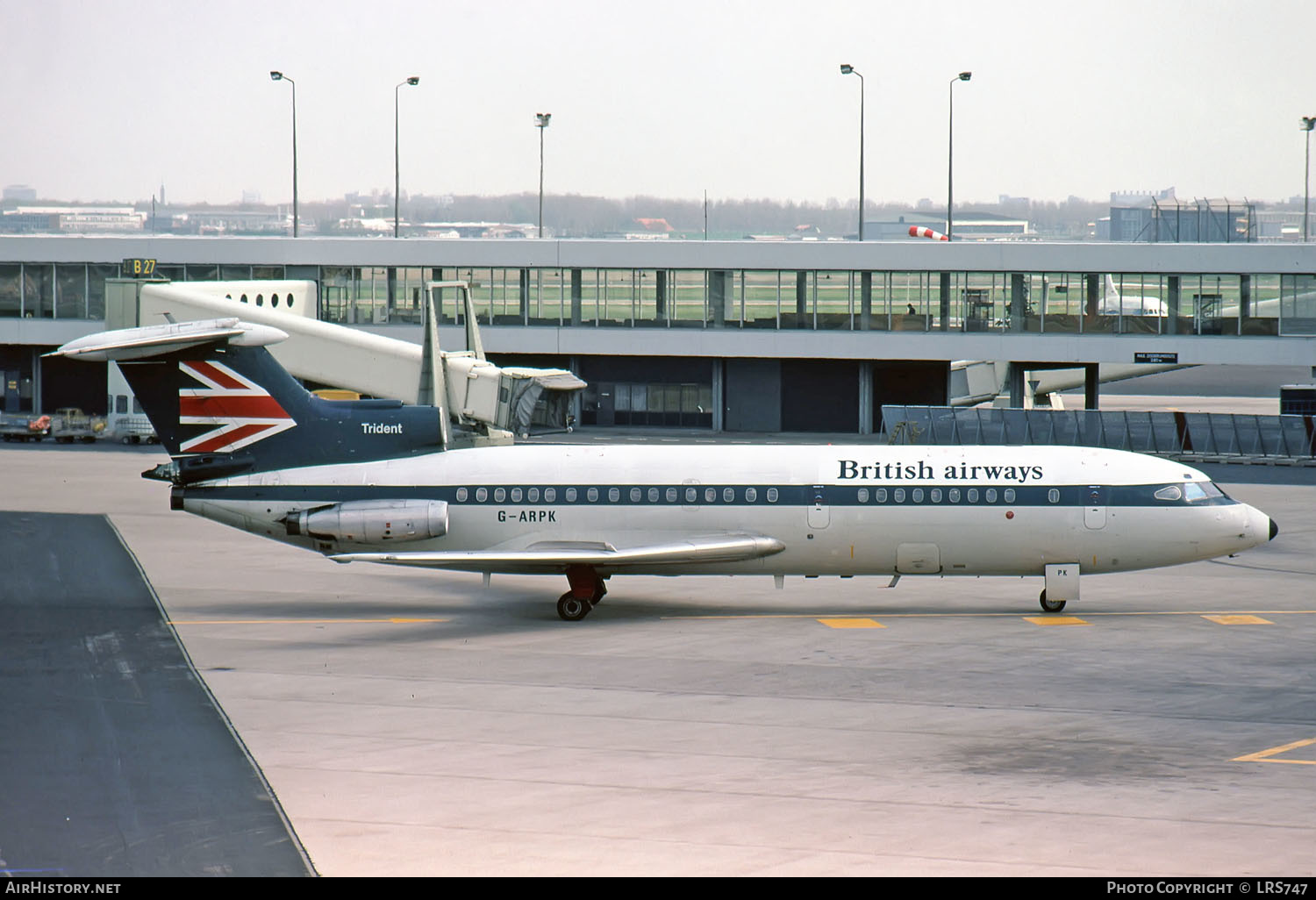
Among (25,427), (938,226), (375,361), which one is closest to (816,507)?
(375,361)

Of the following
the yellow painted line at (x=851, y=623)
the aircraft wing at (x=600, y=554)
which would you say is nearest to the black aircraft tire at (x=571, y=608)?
the aircraft wing at (x=600, y=554)

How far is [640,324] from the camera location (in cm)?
7644

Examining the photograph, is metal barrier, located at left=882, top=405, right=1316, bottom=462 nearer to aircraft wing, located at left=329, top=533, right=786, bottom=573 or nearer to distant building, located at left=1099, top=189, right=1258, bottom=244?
distant building, located at left=1099, top=189, right=1258, bottom=244

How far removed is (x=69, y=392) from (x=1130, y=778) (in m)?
74.7

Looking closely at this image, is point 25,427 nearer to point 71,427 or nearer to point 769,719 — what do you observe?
point 71,427

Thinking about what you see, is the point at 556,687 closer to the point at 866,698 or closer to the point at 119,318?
the point at 866,698

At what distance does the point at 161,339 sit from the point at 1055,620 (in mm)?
21005

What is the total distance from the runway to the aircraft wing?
146 cm


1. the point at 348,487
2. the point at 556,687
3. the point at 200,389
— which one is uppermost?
the point at 200,389

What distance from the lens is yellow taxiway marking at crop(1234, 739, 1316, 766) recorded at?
72.0 feet

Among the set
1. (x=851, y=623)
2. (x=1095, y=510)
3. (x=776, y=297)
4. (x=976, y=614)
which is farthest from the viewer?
(x=776, y=297)

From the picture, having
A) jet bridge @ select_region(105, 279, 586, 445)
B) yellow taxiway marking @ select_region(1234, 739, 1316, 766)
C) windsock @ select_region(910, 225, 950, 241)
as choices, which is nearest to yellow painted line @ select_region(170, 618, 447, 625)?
yellow taxiway marking @ select_region(1234, 739, 1316, 766)

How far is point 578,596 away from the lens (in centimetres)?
3322
